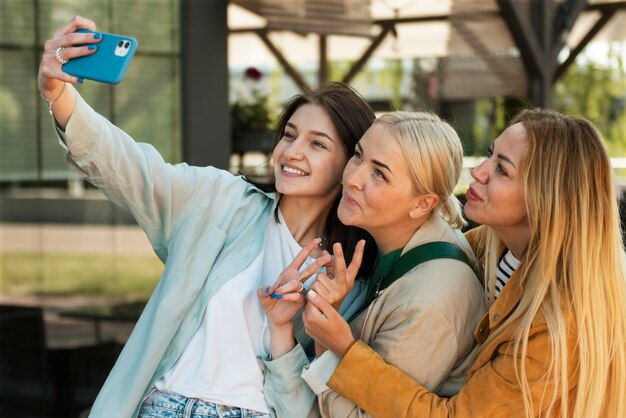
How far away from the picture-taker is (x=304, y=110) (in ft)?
6.96

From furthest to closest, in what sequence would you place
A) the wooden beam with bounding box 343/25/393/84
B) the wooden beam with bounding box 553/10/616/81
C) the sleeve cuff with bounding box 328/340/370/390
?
the wooden beam with bounding box 553/10/616/81 → the wooden beam with bounding box 343/25/393/84 → the sleeve cuff with bounding box 328/340/370/390

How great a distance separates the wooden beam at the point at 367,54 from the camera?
5.78 meters

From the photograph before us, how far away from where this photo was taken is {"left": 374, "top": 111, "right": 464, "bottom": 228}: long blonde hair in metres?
1.92

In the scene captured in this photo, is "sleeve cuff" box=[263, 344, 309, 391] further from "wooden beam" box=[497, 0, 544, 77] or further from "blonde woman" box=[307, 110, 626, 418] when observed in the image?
"wooden beam" box=[497, 0, 544, 77]

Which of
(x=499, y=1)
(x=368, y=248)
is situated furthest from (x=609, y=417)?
(x=499, y=1)

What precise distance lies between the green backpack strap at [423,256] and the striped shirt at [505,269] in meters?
0.08

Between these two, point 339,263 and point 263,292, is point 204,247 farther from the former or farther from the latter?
point 339,263

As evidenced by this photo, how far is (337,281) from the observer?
1.87 meters

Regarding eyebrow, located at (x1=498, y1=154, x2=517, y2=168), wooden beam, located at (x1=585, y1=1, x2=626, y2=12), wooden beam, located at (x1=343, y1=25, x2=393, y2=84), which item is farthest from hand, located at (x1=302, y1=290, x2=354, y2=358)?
wooden beam, located at (x1=585, y1=1, x2=626, y2=12)

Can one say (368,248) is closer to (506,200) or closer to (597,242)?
(506,200)

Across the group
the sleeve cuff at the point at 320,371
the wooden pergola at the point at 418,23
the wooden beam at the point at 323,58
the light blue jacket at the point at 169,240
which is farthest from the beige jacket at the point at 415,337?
the wooden beam at the point at 323,58

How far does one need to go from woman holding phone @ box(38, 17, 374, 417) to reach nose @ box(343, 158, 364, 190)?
0.42ft

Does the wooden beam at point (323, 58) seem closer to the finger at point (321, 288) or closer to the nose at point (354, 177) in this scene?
the nose at point (354, 177)

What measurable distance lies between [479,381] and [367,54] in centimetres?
435
